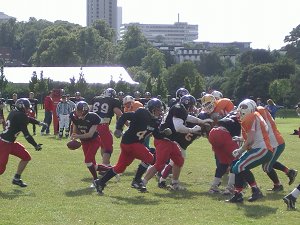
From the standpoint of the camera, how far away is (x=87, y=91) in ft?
207

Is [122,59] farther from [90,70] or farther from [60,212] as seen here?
[60,212]

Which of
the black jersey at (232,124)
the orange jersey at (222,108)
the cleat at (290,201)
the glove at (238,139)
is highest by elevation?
the orange jersey at (222,108)

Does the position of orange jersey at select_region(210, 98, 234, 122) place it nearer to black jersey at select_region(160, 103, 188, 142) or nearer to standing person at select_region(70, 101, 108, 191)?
black jersey at select_region(160, 103, 188, 142)

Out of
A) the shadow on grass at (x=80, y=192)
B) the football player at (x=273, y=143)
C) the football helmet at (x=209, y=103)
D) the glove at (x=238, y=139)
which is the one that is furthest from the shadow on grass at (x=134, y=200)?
the football helmet at (x=209, y=103)

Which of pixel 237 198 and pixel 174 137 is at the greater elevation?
pixel 174 137

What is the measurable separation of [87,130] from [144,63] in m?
99.7

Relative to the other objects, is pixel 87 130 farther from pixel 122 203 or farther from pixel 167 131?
pixel 122 203

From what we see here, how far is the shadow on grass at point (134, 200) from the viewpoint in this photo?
11422mm

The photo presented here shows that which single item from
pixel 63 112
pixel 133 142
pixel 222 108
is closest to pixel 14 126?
pixel 133 142

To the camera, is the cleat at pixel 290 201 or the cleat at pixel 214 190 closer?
the cleat at pixel 290 201

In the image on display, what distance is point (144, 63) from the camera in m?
112

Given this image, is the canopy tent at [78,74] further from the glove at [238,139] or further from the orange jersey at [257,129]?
the orange jersey at [257,129]

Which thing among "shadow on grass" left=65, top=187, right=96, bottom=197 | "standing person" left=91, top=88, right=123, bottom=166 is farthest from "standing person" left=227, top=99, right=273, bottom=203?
"standing person" left=91, top=88, right=123, bottom=166

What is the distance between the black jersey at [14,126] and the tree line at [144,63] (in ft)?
158
